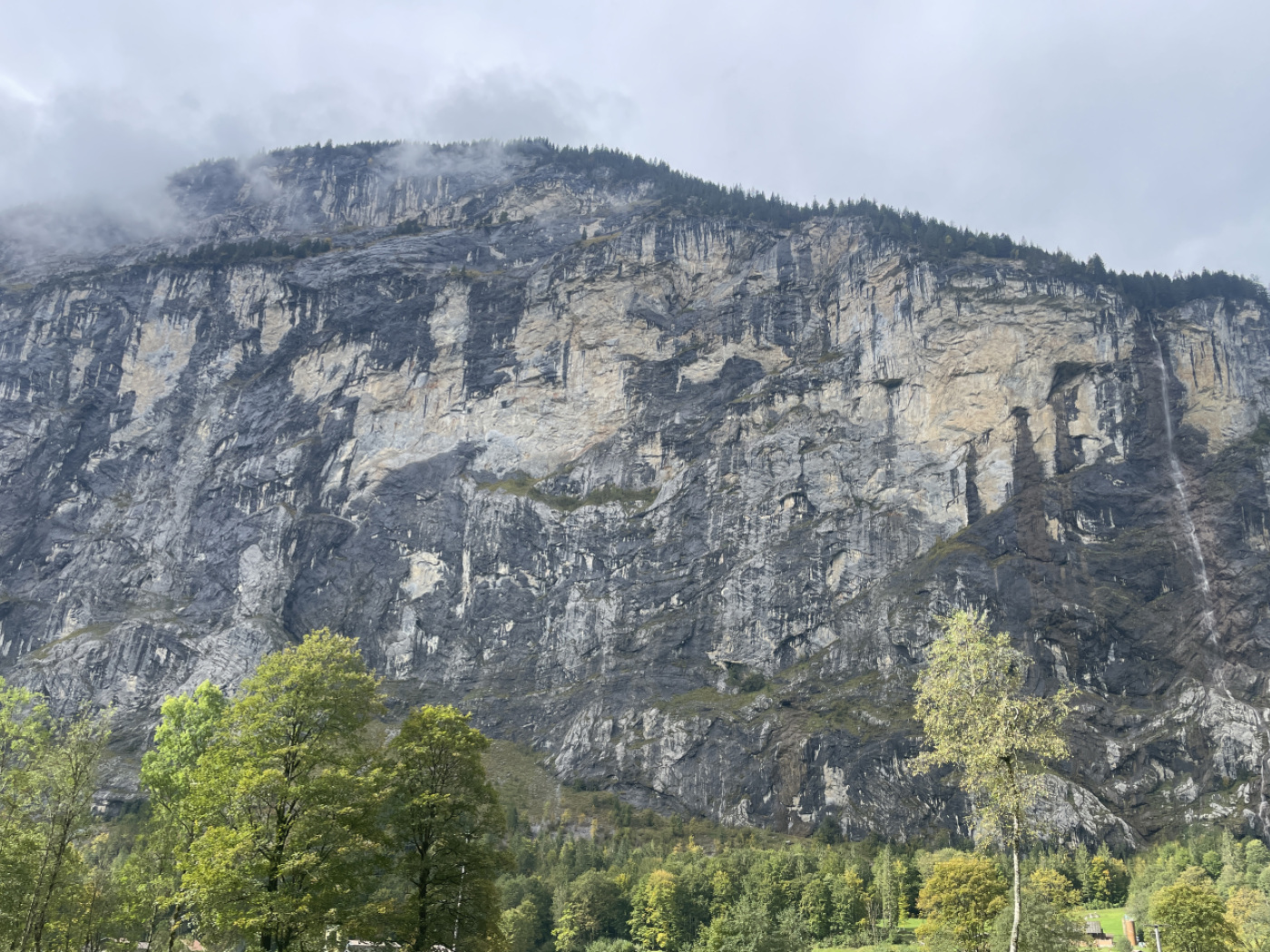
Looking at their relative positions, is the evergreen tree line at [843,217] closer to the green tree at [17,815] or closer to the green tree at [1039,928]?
the green tree at [1039,928]

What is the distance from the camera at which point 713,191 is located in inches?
7062

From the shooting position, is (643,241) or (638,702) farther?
(643,241)

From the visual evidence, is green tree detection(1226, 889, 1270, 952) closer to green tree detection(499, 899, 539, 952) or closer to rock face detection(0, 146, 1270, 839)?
rock face detection(0, 146, 1270, 839)

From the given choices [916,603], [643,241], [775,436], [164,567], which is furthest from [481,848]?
[643,241]

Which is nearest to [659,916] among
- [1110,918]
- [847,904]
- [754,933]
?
[847,904]

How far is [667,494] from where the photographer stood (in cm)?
14050

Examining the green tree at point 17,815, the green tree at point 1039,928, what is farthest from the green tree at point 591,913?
the green tree at point 17,815

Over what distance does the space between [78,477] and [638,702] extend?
101 metres

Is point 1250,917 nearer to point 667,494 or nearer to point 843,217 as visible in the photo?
point 667,494

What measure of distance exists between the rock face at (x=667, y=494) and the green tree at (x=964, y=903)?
4382 cm

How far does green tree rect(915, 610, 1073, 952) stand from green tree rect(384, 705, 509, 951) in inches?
551

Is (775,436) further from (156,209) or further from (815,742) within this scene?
(156,209)

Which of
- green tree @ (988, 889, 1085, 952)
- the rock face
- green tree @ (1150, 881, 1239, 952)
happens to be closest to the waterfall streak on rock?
the rock face

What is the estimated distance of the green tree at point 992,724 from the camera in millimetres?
24734
